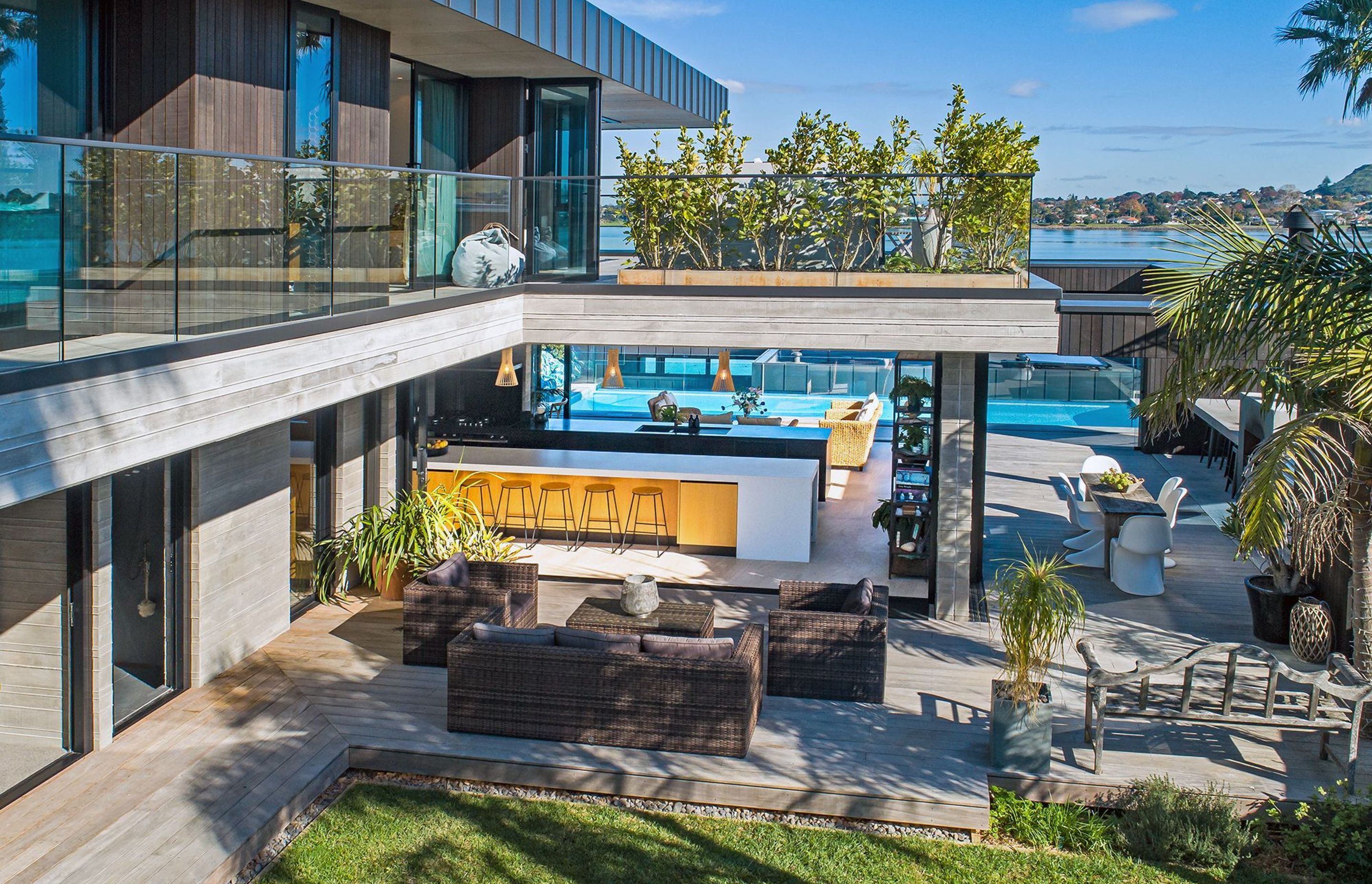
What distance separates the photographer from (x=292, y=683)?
32.6ft

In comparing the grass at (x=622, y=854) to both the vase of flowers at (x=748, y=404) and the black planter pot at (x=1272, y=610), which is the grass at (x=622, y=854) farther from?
the vase of flowers at (x=748, y=404)

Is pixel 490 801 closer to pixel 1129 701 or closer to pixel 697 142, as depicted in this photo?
pixel 1129 701

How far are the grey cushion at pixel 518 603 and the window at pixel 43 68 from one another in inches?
201

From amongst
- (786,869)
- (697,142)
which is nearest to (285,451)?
(697,142)

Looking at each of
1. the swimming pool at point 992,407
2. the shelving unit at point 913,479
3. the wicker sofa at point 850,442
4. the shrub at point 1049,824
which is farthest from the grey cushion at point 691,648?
the swimming pool at point 992,407

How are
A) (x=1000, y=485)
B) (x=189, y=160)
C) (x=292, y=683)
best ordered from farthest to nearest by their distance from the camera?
(x=1000, y=485), (x=292, y=683), (x=189, y=160)

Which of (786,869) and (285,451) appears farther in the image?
(285,451)

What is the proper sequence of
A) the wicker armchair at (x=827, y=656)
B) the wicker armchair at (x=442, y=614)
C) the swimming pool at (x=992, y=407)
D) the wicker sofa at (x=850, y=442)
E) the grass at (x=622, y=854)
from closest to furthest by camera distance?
the grass at (x=622, y=854) < the wicker armchair at (x=827, y=656) < the wicker armchair at (x=442, y=614) < the wicker sofa at (x=850, y=442) < the swimming pool at (x=992, y=407)

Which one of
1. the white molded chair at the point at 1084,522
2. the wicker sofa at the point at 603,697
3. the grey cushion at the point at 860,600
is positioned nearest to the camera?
the wicker sofa at the point at 603,697

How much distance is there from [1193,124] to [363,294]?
55724mm

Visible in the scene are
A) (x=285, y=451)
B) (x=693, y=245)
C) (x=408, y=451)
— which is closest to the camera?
(x=285, y=451)

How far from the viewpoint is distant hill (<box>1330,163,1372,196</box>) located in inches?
597

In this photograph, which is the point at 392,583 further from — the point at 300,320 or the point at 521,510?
the point at 300,320

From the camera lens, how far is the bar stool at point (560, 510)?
15.0 meters
